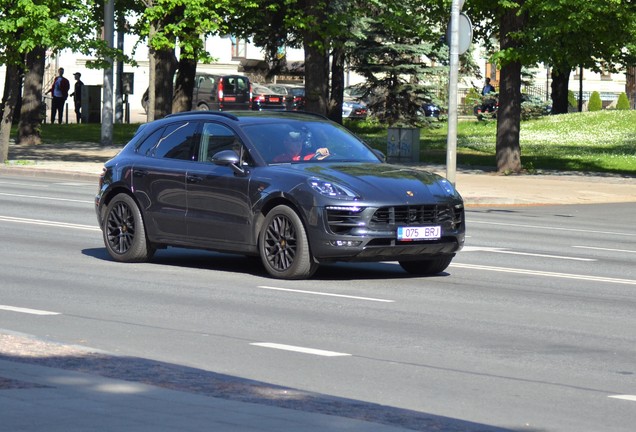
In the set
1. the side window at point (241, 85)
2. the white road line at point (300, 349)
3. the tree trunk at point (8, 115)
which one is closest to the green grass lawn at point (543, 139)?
the side window at point (241, 85)

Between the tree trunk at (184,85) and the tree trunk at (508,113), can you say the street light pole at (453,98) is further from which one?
the tree trunk at (184,85)

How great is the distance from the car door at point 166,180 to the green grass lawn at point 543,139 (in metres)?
21.0

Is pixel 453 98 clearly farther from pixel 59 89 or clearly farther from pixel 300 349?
pixel 59 89

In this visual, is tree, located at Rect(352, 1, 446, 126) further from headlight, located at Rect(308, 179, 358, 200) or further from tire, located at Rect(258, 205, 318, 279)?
headlight, located at Rect(308, 179, 358, 200)

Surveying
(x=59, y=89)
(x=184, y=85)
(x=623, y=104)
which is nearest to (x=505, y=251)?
(x=184, y=85)

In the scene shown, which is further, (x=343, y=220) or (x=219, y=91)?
(x=219, y=91)

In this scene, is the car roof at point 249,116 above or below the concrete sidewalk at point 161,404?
above

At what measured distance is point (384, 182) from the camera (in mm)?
13531

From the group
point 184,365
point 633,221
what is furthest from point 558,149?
point 184,365

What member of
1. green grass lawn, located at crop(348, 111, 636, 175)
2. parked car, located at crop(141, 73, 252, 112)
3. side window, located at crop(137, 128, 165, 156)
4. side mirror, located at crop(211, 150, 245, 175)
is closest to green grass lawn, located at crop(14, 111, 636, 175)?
green grass lawn, located at crop(348, 111, 636, 175)

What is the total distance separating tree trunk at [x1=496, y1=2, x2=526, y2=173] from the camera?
33.9 meters

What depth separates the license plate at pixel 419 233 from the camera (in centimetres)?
1337

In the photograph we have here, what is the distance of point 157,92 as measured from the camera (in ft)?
136

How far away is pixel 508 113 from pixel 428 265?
20.4 meters
